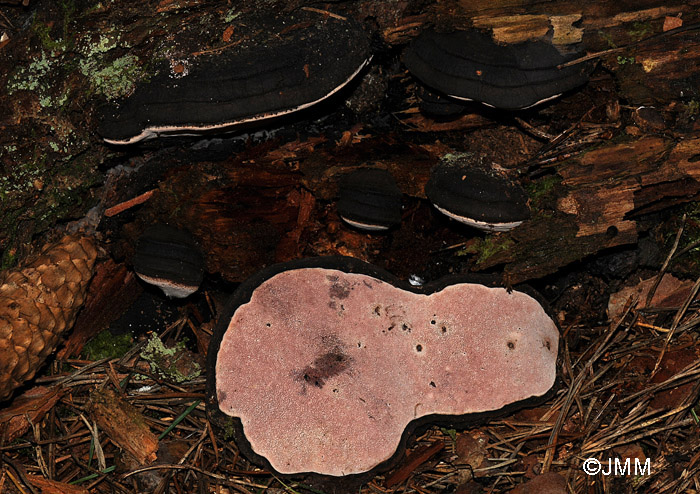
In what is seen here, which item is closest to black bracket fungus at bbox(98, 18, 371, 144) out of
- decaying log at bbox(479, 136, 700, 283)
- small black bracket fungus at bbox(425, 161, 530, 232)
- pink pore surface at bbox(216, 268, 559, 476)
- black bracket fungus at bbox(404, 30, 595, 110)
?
black bracket fungus at bbox(404, 30, 595, 110)

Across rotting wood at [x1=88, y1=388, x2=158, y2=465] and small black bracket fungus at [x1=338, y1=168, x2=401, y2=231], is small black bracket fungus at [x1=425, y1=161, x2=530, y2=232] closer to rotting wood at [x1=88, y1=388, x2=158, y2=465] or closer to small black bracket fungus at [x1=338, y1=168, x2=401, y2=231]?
small black bracket fungus at [x1=338, y1=168, x2=401, y2=231]

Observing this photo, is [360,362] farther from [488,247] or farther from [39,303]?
[39,303]

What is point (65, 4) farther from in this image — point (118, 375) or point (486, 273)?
point (486, 273)

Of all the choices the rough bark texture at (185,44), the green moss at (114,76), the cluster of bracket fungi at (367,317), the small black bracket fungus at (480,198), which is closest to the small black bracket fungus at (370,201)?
the cluster of bracket fungi at (367,317)

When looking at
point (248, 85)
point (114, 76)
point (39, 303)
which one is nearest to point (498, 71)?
point (248, 85)

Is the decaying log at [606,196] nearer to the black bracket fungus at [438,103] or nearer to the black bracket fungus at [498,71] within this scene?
the black bracket fungus at [498,71]
